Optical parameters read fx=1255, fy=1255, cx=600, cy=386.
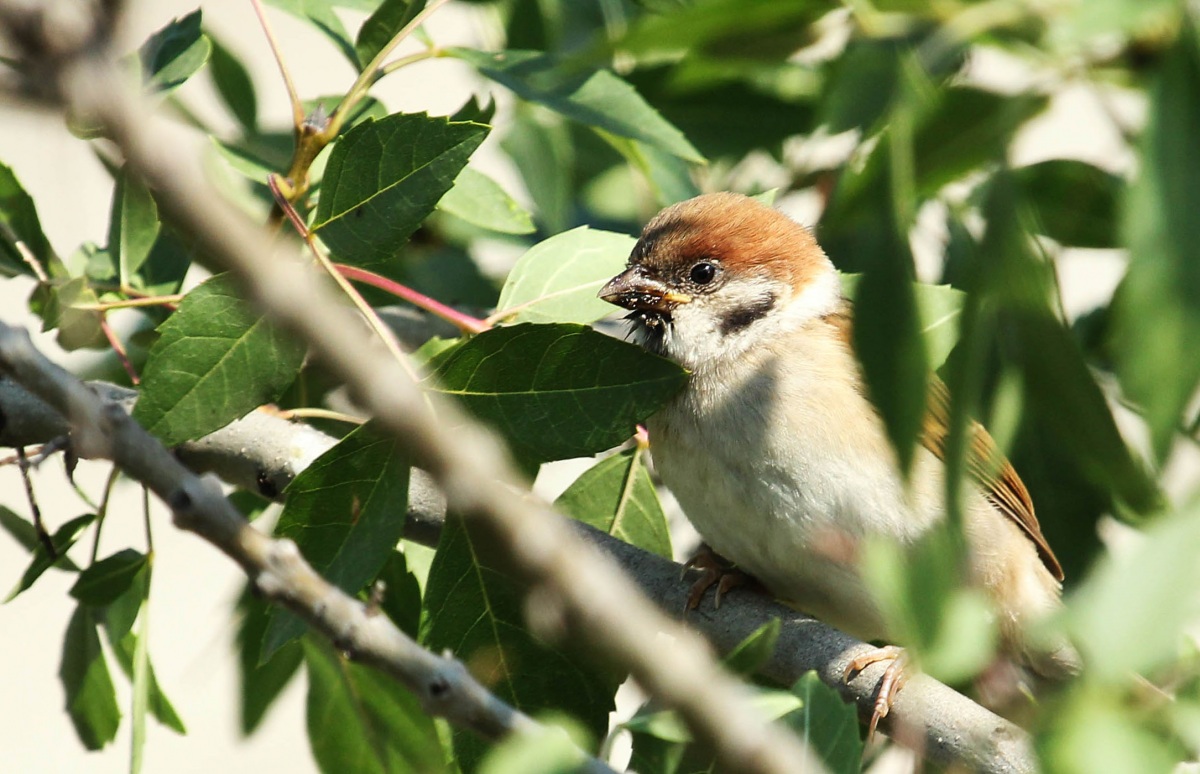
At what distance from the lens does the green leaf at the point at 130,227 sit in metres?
2.28

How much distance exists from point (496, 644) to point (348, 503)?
35 centimetres

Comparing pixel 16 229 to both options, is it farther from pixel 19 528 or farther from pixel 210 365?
pixel 210 365

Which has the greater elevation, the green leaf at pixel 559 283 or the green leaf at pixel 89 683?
the green leaf at pixel 559 283

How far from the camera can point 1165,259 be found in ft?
Result: 3.18

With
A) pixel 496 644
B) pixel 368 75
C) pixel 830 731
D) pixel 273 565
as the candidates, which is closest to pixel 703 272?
pixel 368 75

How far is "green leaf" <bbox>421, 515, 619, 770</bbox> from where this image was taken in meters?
2.02

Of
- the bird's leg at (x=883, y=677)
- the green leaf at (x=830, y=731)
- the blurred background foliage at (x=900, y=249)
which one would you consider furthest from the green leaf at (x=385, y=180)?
the bird's leg at (x=883, y=677)

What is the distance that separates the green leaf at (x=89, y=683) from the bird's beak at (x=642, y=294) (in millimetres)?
1318

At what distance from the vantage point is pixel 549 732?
3.64ft

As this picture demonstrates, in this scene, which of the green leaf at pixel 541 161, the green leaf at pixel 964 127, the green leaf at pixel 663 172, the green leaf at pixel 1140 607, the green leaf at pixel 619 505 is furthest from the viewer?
the green leaf at pixel 541 161

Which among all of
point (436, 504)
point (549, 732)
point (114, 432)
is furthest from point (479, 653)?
point (114, 432)

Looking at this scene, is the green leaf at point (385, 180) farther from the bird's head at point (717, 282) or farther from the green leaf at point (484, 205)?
the bird's head at point (717, 282)

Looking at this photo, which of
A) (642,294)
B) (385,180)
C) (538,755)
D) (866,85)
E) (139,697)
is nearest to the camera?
(538,755)

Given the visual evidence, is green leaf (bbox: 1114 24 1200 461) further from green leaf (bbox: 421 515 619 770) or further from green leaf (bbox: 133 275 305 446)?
green leaf (bbox: 133 275 305 446)
